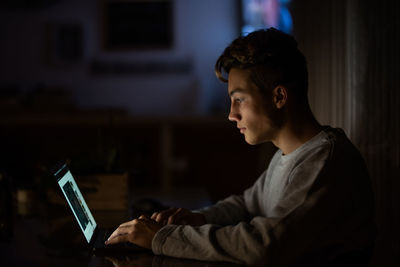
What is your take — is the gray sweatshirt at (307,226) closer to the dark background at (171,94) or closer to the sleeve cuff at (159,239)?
the sleeve cuff at (159,239)

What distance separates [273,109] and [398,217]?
70cm

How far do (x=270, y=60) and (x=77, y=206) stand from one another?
61cm

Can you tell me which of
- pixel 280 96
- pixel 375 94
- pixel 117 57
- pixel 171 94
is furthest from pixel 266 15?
pixel 280 96

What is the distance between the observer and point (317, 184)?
3.28 ft

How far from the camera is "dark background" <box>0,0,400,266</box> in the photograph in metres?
1.59

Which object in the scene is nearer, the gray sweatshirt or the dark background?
the gray sweatshirt

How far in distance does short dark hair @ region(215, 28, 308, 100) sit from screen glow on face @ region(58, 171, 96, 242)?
0.51 metres

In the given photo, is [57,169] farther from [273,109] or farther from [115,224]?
[273,109]

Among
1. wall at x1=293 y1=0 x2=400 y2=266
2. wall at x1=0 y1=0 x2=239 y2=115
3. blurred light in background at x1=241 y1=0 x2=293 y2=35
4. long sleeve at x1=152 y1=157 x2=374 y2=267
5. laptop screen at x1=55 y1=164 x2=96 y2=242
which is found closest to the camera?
long sleeve at x1=152 y1=157 x2=374 y2=267

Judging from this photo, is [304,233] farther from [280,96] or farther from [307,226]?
[280,96]

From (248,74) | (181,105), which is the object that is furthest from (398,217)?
(181,105)

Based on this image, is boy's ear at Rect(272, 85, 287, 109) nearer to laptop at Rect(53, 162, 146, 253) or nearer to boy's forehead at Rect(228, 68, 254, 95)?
boy's forehead at Rect(228, 68, 254, 95)

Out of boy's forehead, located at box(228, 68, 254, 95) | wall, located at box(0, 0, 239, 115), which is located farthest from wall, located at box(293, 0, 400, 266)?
wall, located at box(0, 0, 239, 115)

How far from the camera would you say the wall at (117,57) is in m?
5.59
